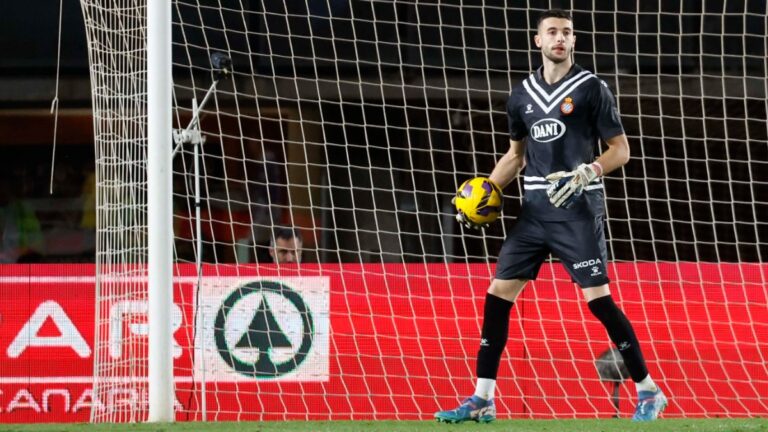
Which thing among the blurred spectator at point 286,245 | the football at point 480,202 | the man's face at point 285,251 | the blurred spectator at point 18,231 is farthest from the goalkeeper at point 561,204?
the blurred spectator at point 18,231

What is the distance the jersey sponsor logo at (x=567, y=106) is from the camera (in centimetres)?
539

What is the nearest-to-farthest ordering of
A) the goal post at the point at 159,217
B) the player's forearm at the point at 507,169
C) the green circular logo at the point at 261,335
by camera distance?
1. the player's forearm at the point at 507,169
2. the goal post at the point at 159,217
3. the green circular logo at the point at 261,335

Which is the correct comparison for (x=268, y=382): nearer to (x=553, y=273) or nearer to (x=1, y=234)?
(x=553, y=273)

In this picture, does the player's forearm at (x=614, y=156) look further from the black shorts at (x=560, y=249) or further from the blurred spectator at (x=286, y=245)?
the blurred spectator at (x=286, y=245)

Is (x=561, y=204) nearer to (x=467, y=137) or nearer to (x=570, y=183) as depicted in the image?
(x=570, y=183)

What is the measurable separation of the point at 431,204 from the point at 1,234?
Result: 3.49 meters

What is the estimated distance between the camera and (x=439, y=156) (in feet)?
34.7

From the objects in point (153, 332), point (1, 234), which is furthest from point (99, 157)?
point (1, 234)

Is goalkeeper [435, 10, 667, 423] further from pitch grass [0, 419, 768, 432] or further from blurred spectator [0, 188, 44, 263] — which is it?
blurred spectator [0, 188, 44, 263]

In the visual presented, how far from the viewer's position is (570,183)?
529cm

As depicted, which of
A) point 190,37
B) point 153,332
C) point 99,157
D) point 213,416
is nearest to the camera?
point 153,332

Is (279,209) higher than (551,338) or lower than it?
higher

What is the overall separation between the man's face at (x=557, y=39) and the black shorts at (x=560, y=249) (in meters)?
0.67

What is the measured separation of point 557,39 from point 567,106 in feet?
0.91
